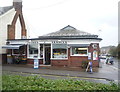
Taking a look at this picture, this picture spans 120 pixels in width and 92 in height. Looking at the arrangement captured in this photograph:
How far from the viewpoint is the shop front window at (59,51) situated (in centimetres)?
1658

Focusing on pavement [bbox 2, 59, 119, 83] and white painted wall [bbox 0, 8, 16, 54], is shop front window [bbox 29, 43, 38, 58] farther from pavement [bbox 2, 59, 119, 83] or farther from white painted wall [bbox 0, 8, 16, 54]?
pavement [bbox 2, 59, 119, 83]

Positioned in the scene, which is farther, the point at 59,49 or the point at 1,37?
the point at 1,37

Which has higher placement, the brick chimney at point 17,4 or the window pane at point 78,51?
the brick chimney at point 17,4

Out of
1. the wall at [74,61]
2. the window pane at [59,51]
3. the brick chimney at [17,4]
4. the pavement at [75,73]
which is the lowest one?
the pavement at [75,73]

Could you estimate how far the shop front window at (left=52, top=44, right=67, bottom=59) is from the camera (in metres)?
16.6

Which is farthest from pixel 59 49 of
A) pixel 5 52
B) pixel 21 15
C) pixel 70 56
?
pixel 21 15

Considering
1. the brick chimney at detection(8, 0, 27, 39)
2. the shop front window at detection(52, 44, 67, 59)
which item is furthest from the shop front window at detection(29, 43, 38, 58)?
the brick chimney at detection(8, 0, 27, 39)

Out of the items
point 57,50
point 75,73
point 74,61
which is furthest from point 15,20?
point 75,73

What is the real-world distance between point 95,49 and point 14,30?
42.4 feet

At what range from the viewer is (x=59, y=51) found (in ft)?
55.3

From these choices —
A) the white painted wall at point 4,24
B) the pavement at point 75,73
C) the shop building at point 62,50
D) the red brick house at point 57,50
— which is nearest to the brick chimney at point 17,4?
the white painted wall at point 4,24

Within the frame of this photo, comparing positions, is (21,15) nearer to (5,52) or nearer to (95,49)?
(5,52)

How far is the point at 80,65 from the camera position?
16.0m

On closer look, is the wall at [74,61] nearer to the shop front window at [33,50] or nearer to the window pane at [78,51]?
the window pane at [78,51]
